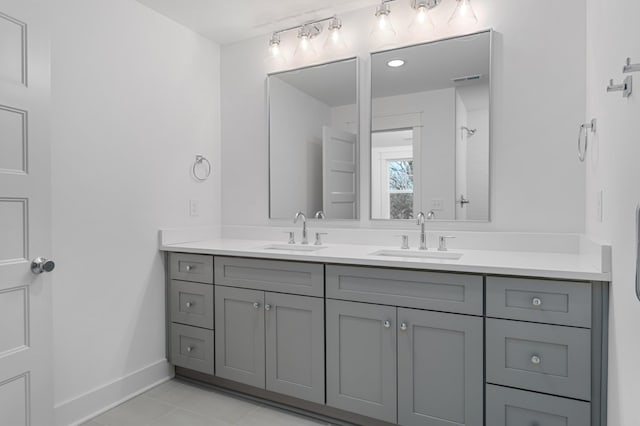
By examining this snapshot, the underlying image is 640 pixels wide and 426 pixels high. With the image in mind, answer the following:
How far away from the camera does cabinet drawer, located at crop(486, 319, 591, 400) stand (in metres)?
1.46

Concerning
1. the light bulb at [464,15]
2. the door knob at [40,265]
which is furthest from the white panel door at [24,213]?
the light bulb at [464,15]

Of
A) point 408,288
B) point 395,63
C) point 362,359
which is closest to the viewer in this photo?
point 408,288

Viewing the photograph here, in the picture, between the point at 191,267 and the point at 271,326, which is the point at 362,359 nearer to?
the point at 271,326

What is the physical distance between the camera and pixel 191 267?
2463 millimetres

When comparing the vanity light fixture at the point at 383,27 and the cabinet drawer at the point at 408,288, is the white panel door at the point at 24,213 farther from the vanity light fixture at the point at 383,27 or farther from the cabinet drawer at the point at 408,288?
the vanity light fixture at the point at 383,27

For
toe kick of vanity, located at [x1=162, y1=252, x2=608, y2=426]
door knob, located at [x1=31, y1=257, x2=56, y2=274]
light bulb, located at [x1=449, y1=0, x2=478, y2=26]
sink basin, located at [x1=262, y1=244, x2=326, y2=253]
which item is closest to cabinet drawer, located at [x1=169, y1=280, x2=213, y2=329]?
toe kick of vanity, located at [x1=162, y1=252, x2=608, y2=426]

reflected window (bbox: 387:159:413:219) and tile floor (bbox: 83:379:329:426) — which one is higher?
reflected window (bbox: 387:159:413:219)

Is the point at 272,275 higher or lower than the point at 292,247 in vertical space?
lower

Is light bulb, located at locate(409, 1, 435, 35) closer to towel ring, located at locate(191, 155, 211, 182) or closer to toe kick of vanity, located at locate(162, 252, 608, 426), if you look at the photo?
toe kick of vanity, located at locate(162, 252, 608, 426)

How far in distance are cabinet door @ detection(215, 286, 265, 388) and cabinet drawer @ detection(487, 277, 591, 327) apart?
1.21 metres

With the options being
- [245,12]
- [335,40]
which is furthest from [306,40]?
[245,12]

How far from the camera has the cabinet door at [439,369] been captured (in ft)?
5.40

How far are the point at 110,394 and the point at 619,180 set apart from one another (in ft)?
8.63

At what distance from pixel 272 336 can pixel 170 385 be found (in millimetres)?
901
